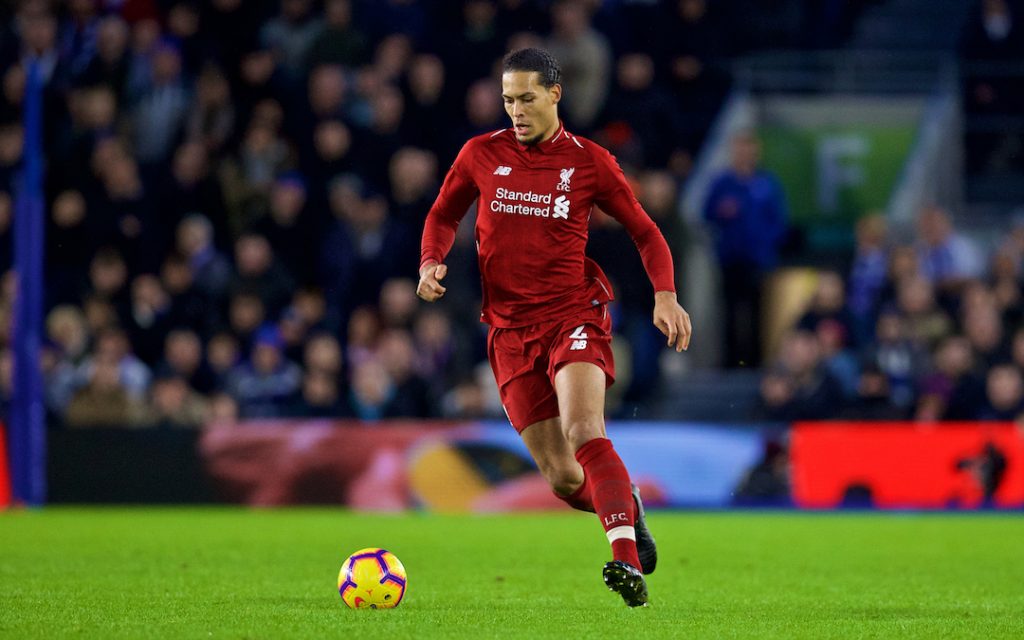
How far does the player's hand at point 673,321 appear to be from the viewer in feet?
23.6

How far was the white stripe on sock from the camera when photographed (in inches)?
281

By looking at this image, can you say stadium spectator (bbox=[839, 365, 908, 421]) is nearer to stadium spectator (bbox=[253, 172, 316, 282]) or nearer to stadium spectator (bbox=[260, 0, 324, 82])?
stadium spectator (bbox=[253, 172, 316, 282])

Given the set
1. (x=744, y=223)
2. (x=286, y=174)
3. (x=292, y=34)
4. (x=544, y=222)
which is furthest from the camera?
(x=292, y=34)

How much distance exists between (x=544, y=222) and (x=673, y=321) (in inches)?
33.0

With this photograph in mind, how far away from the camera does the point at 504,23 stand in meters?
18.7

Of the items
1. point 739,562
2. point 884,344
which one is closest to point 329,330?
point 884,344

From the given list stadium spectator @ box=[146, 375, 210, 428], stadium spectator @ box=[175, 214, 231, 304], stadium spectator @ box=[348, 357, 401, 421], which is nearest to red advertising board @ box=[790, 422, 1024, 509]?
stadium spectator @ box=[348, 357, 401, 421]

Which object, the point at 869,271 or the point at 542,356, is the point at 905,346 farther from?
the point at 542,356

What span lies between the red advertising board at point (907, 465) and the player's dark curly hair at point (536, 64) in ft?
30.1

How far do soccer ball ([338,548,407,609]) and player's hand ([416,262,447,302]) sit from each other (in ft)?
3.66

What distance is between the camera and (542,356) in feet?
25.5

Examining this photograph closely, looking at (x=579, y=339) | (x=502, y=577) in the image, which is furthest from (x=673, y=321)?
(x=502, y=577)

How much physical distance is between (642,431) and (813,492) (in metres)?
1.77

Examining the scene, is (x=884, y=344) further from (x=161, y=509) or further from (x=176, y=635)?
(x=176, y=635)
